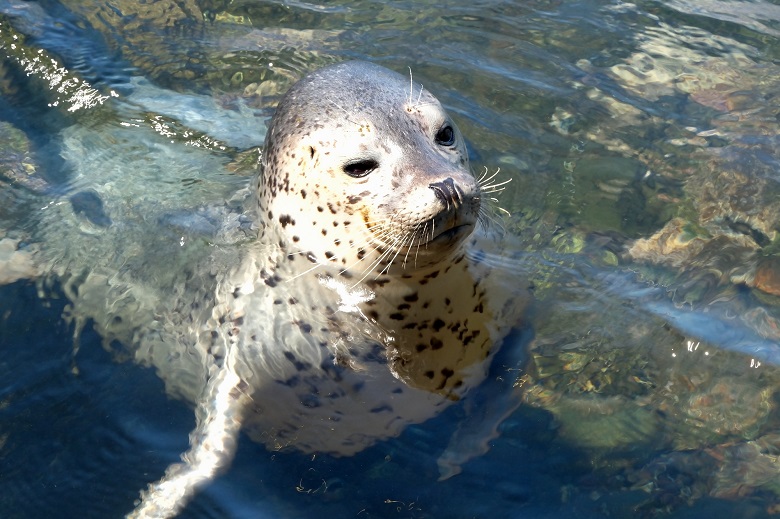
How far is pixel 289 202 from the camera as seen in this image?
12.4ft

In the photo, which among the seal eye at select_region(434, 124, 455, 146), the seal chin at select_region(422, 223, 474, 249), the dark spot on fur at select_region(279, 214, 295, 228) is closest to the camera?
the seal chin at select_region(422, 223, 474, 249)

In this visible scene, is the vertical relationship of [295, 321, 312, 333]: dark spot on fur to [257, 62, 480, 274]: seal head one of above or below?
below

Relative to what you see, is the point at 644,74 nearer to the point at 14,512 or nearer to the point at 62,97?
the point at 62,97

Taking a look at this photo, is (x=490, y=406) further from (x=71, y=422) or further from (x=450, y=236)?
(x=71, y=422)

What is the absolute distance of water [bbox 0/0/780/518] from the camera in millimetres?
3570

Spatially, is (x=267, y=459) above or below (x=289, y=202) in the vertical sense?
below

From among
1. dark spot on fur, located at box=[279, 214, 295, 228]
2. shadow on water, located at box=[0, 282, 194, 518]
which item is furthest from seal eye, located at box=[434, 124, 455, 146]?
shadow on water, located at box=[0, 282, 194, 518]

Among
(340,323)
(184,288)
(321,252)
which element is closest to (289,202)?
(321,252)

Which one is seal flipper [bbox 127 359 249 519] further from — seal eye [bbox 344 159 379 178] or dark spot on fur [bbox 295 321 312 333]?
seal eye [bbox 344 159 379 178]

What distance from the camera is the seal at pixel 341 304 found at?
3.55 meters

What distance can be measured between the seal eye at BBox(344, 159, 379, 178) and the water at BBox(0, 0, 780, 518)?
1.00m

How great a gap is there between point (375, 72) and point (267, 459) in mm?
1593

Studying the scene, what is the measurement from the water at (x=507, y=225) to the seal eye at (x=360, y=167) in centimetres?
100

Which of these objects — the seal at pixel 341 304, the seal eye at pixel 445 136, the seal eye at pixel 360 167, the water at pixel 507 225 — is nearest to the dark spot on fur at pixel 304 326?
the seal at pixel 341 304
